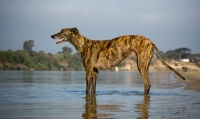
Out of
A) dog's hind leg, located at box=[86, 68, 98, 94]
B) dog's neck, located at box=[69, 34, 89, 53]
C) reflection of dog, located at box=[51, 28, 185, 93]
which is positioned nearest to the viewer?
reflection of dog, located at box=[51, 28, 185, 93]

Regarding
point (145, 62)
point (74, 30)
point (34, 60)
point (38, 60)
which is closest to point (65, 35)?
point (74, 30)

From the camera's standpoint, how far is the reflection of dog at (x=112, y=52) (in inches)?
527

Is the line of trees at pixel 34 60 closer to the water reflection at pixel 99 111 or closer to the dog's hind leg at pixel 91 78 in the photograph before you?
the dog's hind leg at pixel 91 78

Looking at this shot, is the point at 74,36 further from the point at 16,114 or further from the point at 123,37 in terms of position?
the point at 16,114

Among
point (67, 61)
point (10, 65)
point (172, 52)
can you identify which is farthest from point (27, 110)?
point (172, 52)

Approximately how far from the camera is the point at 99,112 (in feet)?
25.4

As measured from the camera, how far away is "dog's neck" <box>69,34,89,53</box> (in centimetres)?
1415

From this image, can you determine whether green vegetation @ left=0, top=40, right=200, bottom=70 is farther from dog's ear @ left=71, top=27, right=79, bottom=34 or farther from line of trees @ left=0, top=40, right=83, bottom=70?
dog's ear @ left=71, top=27, right=79, bottom=34

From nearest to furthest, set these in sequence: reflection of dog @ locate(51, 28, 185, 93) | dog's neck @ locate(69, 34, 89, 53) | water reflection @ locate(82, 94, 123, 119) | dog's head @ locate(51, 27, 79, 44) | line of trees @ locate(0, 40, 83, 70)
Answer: water reflection @ locate(82, 94, 123, 119) < reflection of dog @ locate(51, 28, 185, 93) < dog's neck @ locate(69, 34, 89, 53) < dog's head @ locate(51, 27, 79, 44) < line of trees @ locate(0, 40, 83, 70)

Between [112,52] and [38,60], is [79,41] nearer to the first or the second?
[112,52]

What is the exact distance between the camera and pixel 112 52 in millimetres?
13586

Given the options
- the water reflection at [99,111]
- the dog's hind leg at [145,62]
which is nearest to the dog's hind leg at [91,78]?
the dog's hind leg at [145,62]

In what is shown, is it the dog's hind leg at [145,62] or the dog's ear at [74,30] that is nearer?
the dog's hind leg at [145,62]

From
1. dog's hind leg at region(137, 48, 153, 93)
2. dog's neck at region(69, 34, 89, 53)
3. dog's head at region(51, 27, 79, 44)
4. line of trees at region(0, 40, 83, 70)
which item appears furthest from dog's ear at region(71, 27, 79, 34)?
line of trees at region(0, 40, 83, 70)
